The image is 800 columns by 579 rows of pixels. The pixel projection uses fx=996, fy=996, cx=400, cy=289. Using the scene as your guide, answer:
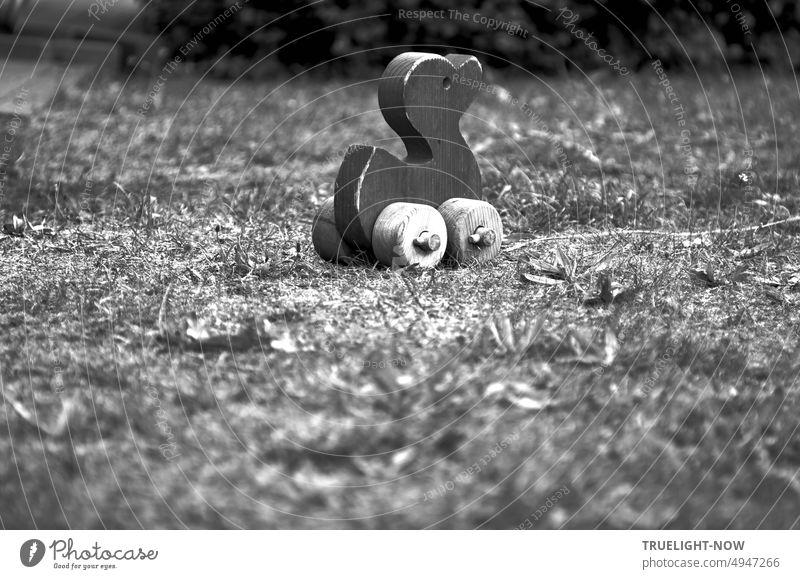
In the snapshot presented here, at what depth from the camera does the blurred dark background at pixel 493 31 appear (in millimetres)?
9000

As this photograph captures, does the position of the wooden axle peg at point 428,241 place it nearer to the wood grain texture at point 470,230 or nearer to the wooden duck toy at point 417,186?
the wooden duck toy at point 417,186

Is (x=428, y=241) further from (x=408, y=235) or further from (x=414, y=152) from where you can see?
(x=414, y=152)

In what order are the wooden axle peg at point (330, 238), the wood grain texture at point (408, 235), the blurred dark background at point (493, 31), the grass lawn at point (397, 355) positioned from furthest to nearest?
the blurred dark background at point (493, 31)
the wooden axle peg at point (330, 238)
the wood grain texture at point (408, 235)
the grass lawn at point (397, 355)

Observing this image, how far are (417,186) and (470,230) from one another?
300 millimetres

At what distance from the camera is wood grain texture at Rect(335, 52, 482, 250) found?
4.12 metres

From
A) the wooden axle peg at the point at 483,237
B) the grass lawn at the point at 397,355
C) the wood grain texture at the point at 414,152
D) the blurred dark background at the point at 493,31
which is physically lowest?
the grass lawn at the point at 397,355

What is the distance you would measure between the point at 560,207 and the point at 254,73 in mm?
4835

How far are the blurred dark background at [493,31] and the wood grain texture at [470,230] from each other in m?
4.84

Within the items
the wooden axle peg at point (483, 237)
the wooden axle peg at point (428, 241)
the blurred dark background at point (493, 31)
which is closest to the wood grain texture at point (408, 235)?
the wooden axle peg at point (428, 241)

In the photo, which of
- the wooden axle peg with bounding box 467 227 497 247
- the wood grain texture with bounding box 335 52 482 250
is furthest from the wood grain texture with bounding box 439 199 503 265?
the wood grain texture with bounding box 335 52 482 250

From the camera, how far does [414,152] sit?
439 cm

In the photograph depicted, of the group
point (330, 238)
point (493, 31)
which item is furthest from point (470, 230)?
point (493, 31)

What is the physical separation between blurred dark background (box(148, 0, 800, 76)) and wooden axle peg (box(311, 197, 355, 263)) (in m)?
4.94

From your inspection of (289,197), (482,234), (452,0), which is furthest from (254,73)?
(482,234)
